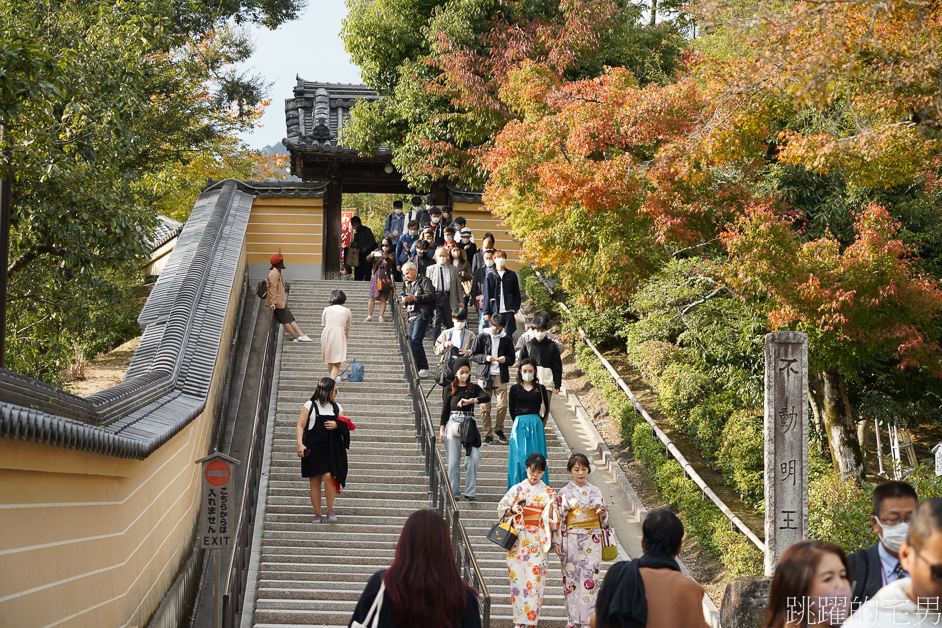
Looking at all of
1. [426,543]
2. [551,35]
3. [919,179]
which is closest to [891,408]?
[919,179]

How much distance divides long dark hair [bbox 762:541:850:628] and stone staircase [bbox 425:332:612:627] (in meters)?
5.09

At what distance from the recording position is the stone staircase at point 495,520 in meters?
8.67

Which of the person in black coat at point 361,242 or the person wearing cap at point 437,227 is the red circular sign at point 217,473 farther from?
the person in black coat at point 361,242

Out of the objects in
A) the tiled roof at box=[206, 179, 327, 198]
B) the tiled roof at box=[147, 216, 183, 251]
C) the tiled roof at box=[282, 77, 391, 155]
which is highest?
the tiled roof at box=[282, 77, 391, 155]

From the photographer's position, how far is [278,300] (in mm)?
14125

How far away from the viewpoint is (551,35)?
16.6 metres

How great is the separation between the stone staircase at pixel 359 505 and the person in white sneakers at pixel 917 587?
229 inches

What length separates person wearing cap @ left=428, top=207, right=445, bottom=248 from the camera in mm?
16234

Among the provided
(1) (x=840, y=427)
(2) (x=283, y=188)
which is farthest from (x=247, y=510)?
(2) (x=283, y=188)

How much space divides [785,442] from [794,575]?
4741 mm

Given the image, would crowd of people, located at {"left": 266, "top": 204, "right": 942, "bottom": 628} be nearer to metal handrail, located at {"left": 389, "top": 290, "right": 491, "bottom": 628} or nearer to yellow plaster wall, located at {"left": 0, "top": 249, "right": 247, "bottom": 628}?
metal handrail, located at {"left": 389, "top": 290, "right": 491, "bottom": 628}

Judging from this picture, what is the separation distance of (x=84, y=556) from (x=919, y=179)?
11011 mm

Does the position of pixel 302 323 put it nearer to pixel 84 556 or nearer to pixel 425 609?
pixel 84 556

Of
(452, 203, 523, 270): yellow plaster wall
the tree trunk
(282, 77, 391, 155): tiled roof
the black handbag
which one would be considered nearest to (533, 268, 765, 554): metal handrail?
the tree trunk
